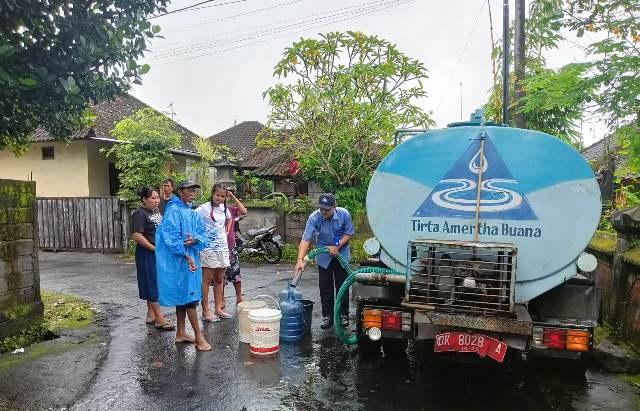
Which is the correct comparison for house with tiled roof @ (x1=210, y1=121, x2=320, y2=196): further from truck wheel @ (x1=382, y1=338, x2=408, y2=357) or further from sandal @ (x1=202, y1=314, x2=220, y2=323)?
truck wheel @ (x1=382, y1=338, x2=408, y2=357)

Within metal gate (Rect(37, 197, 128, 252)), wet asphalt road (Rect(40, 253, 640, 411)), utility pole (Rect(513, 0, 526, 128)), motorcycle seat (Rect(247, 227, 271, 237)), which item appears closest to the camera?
wet asphalt road (Rect(40, 253, 640, 411))

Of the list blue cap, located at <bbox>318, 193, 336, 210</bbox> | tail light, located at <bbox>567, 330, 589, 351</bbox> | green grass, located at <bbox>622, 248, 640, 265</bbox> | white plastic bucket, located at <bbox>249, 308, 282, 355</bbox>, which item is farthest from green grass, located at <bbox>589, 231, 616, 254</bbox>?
white plastic bucket, located at <bbox>249, 308, 282, 355</bbox>

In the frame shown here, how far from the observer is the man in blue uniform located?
5828 mm

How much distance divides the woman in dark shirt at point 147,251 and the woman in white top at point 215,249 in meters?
0.58

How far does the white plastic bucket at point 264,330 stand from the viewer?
4.76m

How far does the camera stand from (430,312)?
3.69 metres

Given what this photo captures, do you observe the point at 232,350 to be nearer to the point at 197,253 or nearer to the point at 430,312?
the point at 197,253

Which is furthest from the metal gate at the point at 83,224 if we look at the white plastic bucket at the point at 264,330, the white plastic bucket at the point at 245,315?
the white plastic bucket at the point at 264,330

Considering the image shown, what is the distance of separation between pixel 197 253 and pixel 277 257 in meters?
6.52

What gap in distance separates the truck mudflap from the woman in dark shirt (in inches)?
140

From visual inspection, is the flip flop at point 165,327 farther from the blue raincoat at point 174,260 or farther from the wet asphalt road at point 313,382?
the blue raincoat at point 174,260

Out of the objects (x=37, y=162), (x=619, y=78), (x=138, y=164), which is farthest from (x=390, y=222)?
(x=37, y=162)

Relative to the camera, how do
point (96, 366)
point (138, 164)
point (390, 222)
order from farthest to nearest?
1. point (138, 164)
2. point (96, 366)
3. point (390, 222)

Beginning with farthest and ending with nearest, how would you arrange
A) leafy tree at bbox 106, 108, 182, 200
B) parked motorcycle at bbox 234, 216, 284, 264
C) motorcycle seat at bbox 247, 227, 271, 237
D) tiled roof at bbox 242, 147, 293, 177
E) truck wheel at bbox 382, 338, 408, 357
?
1. tiled roof at bbox 242, 147, 293, 177
2. leafy tree at bbox 106, 108, 182, 200
3. motorcycle seat at bbox 247, 227, 271, 237
4. parked motorcycle at bbox 234, 216, 284, 264
5. truck wheel at bbox 382, 338, 408, 357
